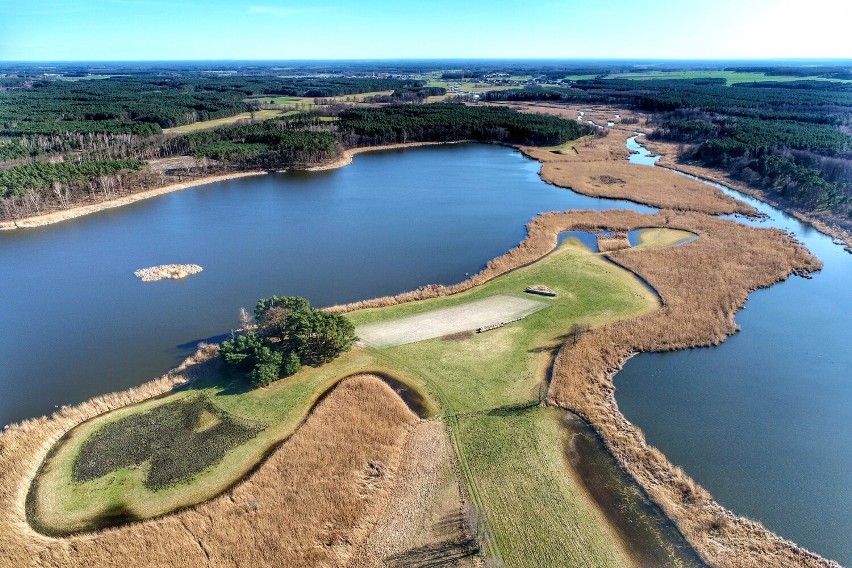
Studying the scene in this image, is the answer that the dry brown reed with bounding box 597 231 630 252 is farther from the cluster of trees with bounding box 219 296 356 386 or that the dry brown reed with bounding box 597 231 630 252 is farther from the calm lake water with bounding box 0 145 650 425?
the cluster of trees with bounding box 219 296 356 386

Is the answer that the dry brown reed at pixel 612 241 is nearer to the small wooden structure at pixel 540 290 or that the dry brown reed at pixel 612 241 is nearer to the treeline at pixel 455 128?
the small wooden structure at pixel 540 290

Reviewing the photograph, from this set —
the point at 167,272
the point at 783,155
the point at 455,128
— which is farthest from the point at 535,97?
the point at 167,272

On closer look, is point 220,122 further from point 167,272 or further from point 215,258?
point 167,272

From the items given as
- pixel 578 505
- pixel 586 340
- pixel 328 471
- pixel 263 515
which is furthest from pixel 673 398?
pixel 263 515

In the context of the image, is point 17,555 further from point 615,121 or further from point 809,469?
point 615,121

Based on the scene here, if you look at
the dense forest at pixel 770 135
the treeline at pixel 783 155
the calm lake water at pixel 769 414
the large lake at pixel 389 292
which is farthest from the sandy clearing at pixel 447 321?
the treeline at pixel 783 155

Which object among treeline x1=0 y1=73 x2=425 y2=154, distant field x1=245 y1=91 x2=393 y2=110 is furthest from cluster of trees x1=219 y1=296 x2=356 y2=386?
distant field x1=245 y1=91 x2=393 y2=110
